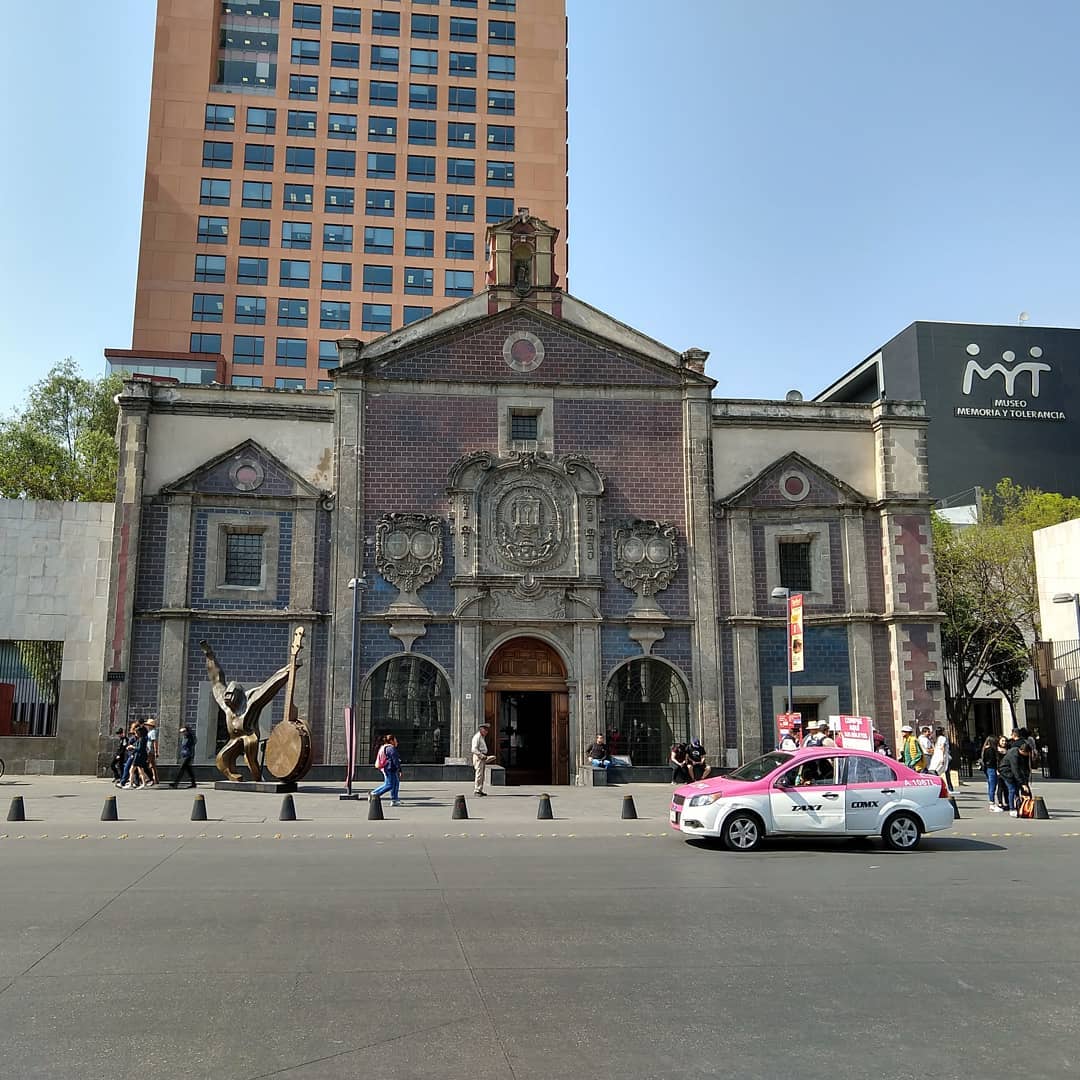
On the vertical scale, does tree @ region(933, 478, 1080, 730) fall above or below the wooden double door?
above

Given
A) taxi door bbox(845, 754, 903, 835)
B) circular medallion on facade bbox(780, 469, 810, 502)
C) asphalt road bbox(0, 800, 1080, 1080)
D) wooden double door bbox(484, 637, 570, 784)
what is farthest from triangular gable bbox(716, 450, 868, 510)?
asphalt road bbox(0, 800, 1080, 1080)

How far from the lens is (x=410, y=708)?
31875mm

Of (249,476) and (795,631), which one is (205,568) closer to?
(249,476)

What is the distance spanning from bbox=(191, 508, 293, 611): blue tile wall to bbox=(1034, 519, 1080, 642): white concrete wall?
2330cm

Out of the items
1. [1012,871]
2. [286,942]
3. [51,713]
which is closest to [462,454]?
[51,713]

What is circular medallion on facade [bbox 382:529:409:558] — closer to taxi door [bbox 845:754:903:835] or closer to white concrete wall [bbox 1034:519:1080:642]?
taxi door [bbox 845:754:903:835]

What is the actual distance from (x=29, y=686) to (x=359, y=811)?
52.1 ft

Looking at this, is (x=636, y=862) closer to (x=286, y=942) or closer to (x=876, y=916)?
(x=876, y=916)

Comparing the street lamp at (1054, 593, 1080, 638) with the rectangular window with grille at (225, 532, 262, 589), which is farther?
the rectangular window with grille at (225, 532, 262, 589)

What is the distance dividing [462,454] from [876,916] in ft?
78.1

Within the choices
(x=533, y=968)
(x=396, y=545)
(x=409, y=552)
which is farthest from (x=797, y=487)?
(x=533, y=968)

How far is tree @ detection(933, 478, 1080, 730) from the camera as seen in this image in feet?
143

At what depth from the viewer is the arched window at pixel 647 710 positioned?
107ft

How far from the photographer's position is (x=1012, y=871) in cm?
1444
